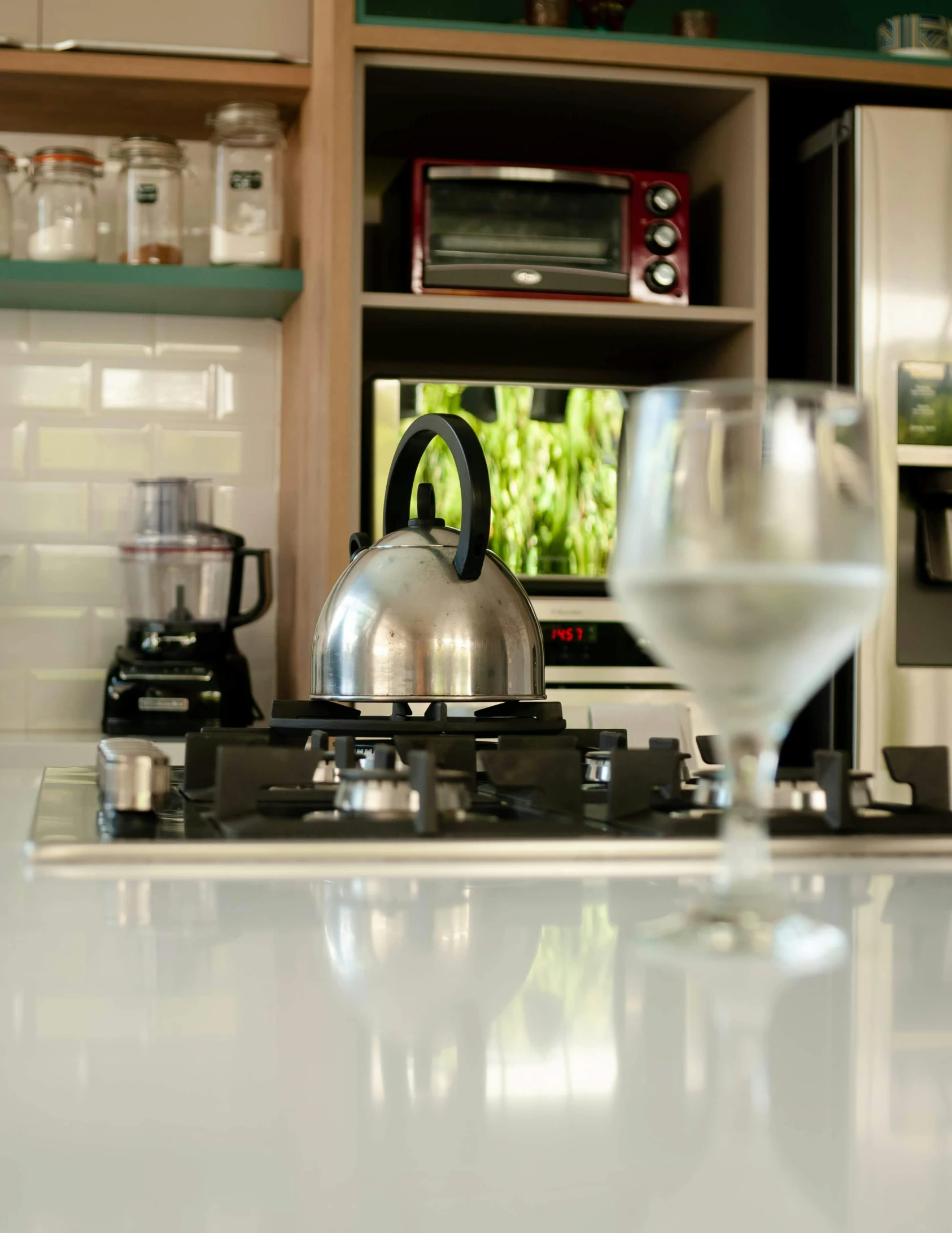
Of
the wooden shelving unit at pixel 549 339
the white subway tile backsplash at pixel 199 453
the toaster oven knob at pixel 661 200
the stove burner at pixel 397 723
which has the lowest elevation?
the stove burner at pixel 397 723

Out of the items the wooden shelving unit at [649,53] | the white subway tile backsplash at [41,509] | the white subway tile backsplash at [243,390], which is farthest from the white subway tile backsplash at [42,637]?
the wooden shelving unit at [649,53]

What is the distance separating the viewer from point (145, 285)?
2432 millimetres

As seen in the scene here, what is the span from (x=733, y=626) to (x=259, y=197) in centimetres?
229

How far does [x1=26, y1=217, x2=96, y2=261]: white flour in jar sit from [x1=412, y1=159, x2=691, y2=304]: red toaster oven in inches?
22.5

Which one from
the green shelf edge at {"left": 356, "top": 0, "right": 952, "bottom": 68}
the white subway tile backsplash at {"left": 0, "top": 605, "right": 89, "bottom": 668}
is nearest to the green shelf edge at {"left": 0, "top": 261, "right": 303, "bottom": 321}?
the green shelf edge at {"left": 356, "top": 0, "right": 952, "bottom": 68}

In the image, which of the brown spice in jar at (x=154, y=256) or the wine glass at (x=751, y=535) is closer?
the wine glass at (x=751, y=535)

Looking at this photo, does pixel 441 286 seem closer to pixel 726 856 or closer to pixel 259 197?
pixel 259 197

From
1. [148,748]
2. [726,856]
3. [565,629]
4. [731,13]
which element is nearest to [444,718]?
[148,748]

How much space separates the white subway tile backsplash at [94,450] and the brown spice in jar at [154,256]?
36 centimetres

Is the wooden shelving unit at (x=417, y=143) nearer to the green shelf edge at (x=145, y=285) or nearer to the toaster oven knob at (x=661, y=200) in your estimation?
the green shelf edge at (x=145, y=285)

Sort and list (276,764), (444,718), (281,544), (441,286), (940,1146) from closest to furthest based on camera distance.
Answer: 1. (940,1146)
2. (276,764)
3. (444,718)
4. (441,286)
5. (281,544)

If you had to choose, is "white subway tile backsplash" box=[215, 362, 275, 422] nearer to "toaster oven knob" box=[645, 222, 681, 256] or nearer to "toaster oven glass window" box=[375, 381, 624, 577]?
"toaster oven glass window" box=[375, 381, 624, 577]

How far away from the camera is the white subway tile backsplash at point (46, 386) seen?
269cm

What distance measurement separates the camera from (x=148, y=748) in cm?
78
